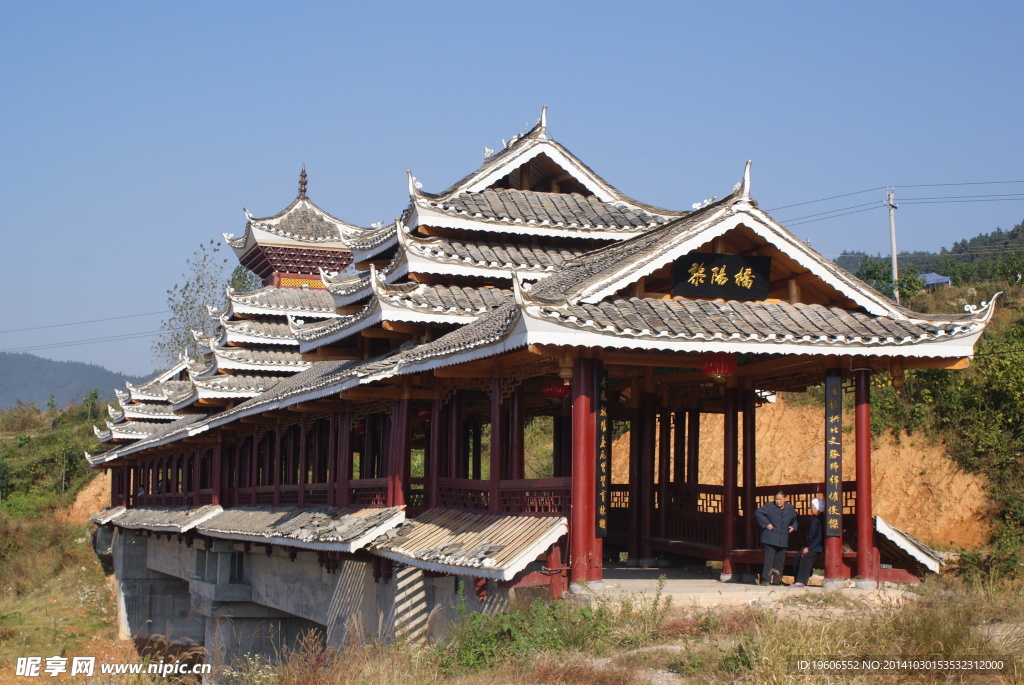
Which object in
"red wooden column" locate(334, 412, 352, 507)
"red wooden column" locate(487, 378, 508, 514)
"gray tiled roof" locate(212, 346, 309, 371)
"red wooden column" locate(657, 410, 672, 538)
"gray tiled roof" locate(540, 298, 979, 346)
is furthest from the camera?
"gray tiled roof" locate(212, 346, 309, 371)

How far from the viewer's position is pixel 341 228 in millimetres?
35656

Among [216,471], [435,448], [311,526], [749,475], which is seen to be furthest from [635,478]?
[216,471]

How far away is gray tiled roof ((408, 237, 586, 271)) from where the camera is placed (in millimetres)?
18375

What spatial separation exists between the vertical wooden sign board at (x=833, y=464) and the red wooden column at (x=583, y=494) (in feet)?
9.94

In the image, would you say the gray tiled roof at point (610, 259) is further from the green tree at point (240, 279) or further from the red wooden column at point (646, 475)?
the green tree at point (240, 279)

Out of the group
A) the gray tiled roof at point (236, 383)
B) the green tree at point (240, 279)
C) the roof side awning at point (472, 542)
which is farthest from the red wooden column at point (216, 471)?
the green tree at point (240, 279)

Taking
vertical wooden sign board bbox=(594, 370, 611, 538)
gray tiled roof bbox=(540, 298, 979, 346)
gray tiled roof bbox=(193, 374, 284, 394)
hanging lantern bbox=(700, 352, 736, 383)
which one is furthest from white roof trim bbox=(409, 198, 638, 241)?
gray tiled roof bbox=(193, 374, 284, 394)

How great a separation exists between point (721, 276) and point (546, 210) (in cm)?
707

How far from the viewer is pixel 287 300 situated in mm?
33844

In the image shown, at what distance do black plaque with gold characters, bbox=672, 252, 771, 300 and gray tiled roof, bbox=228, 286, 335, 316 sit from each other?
2080cm

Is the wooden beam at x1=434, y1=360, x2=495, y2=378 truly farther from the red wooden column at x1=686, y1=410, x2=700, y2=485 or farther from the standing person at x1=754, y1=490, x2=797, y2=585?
the red wooden column at x1=686, y1=410, x2=700, y2=485

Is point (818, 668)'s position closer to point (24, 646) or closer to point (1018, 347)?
A: point (1018, 347)

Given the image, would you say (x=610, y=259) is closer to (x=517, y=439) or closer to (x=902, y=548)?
(x=517, y=439)

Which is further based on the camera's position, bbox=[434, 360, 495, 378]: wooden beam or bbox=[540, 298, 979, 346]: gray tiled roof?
bbox=[434, 360, 495, 378]: wooden beam
